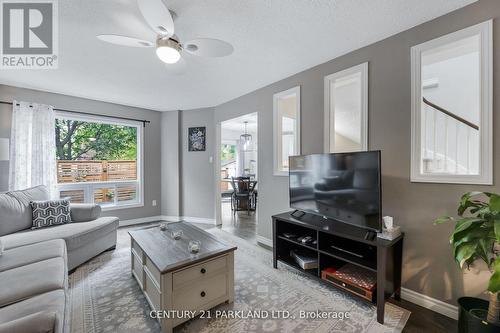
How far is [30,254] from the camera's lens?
1.86m

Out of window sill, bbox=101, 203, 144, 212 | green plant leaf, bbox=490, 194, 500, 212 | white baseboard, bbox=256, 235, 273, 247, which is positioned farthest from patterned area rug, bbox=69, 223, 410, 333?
window sill, bbox=101, 203, 144, 212

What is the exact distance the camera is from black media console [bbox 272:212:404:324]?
1.67 meters

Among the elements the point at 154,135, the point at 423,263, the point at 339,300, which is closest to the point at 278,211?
the point at 339,300

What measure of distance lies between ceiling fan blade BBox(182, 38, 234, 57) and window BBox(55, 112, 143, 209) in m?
3.27

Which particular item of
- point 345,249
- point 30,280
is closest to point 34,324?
point 30,280

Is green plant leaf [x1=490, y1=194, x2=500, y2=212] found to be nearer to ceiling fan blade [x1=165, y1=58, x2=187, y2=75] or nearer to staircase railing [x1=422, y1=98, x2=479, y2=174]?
staircase railing [x1=422, y1=98, x2=479, y2=174]

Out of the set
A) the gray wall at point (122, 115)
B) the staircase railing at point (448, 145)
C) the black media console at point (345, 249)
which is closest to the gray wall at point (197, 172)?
the gray wall at point (122, 115)

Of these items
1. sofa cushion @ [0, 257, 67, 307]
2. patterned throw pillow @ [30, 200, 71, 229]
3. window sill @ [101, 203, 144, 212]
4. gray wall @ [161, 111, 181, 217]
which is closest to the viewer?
sofa cushion @ [0, 257, 67, 307]

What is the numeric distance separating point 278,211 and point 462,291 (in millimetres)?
1987

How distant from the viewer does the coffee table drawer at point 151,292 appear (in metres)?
1.62

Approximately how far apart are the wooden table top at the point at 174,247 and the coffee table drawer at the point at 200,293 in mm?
206

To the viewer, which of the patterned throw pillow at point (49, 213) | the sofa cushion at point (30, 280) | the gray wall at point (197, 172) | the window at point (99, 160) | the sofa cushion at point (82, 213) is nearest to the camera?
the sofa cushion at point (30, 280)

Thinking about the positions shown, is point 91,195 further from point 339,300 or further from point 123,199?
point 339,300

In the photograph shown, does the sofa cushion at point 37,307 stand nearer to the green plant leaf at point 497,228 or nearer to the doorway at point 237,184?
the green plant leaf at point 497,228
